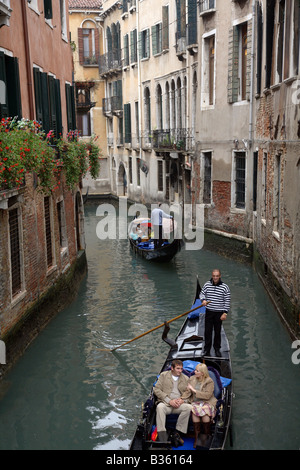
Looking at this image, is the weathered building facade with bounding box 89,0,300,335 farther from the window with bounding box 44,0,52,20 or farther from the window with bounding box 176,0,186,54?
the window with bounding box 44,0,52,20

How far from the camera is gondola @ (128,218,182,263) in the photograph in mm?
14289

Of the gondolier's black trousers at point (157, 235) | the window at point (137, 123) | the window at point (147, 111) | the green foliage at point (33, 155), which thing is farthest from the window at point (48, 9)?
the window at point (137, 123)

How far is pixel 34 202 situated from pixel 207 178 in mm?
8198

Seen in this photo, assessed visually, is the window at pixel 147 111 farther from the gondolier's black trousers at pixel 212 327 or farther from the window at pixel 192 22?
the gondolier's black trousers at pixel 212 327

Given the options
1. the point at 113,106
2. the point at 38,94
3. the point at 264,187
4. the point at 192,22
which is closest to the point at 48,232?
the point at 38,94

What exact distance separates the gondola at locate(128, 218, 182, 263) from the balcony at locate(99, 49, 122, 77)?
1226cm

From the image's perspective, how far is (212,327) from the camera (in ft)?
24.9

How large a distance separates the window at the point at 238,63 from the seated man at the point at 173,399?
9.34 metres

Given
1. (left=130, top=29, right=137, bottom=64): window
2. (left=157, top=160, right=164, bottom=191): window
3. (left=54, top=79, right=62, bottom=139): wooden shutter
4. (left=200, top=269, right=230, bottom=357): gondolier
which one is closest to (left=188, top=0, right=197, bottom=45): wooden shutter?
(left=54, top=79, right=62, bottom=139): wooden shutter

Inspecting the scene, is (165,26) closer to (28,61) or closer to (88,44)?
(88,44)

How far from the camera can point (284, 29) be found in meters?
9.51

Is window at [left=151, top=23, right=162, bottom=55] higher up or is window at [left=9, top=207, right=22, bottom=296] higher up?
window at [left=151, top=23, right=162, bottom=55]

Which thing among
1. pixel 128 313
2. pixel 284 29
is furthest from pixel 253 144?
pixel 128 313
